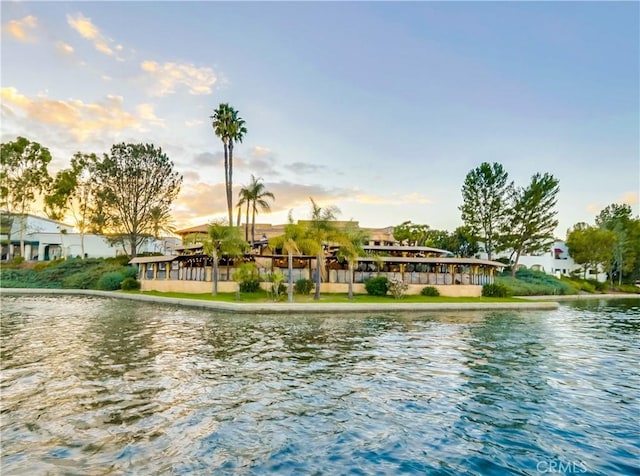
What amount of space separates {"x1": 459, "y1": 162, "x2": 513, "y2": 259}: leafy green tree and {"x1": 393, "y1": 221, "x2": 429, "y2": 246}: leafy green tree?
13586mm

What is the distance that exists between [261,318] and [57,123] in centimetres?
1874

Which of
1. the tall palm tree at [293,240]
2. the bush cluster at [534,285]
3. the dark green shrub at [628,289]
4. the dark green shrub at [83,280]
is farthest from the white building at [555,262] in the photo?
the dark green shrub at [83,280]

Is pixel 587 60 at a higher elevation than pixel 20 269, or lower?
higher

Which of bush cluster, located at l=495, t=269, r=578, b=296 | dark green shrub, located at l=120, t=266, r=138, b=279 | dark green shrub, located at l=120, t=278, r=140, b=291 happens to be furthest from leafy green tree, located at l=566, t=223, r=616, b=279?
dark green shrub, located at l=120, t=266, r=138, b=279

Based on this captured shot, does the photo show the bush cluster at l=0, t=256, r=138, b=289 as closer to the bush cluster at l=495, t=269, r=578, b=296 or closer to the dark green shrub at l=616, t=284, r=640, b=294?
the bush cluster at l=495, t=269, r=578, b=296

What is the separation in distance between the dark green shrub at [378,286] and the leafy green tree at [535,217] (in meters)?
30.1

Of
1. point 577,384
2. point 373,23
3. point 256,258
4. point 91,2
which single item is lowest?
point 577,384

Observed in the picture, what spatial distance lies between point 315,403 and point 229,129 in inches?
1659

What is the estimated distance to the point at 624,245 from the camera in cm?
6706

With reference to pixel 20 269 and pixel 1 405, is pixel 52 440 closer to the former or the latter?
pixel 1 405

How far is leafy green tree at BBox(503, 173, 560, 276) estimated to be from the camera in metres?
57.2

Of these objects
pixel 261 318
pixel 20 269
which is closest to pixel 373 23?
pixel 261 318

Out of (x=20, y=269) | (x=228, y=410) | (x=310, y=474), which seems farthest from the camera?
(x=20, y=269)

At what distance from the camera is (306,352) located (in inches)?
577
